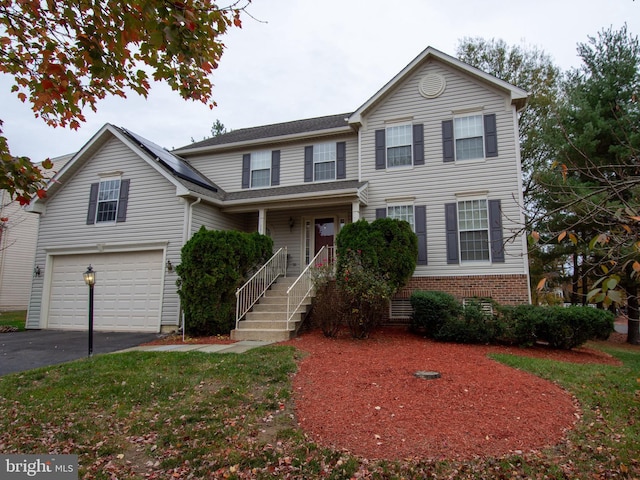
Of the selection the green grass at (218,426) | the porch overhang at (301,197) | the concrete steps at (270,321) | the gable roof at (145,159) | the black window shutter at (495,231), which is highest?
the gable roof at (145,159)

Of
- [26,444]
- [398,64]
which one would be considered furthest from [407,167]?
[26,444]

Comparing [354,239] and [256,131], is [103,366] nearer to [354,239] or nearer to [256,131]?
[354,239]

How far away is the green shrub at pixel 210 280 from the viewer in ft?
32.0

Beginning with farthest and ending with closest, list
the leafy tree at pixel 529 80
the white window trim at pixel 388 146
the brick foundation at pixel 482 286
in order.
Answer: the leafy tree at pixel 529 80 → the white window trim at pixel 388 146 → the brick foundation at pixel 482 286

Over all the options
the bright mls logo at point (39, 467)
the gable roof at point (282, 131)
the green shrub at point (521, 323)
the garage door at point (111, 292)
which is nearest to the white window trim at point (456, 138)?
the gable roof at point (282, 131)

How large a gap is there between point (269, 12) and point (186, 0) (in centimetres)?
120

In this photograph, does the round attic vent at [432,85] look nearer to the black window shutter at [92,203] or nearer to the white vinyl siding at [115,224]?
the white vinyl siding at [115,224]

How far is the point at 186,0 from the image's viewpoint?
12.1 ft

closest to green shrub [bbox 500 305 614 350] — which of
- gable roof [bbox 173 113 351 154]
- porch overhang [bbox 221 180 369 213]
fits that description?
porch overhang [bbox 221 180 369 213]

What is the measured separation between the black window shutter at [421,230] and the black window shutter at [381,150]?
1830mm

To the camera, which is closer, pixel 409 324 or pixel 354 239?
pixel 354 239

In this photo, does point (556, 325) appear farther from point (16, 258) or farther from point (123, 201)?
point (16, 258)

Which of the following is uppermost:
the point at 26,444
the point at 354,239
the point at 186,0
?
the point at 186,0

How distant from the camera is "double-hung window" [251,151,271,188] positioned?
14.1 metres
